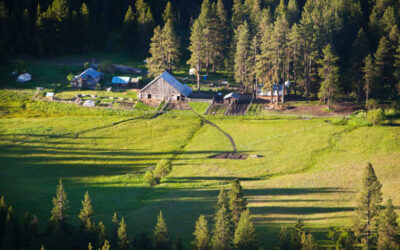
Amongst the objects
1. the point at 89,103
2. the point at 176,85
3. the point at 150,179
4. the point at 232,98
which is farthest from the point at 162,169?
the point at 176,85

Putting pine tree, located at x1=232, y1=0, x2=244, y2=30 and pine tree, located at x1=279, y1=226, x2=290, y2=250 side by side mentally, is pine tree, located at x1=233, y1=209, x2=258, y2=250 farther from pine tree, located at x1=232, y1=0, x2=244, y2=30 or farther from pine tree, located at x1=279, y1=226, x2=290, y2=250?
pine tree, located at x1=232, y1=0, x2=244, y2=30

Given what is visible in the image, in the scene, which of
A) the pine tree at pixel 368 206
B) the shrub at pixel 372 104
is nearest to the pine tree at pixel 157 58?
the shrub at pixel 372 104

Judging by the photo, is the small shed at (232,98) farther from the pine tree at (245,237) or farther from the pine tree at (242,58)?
the pine tree at (245,237)

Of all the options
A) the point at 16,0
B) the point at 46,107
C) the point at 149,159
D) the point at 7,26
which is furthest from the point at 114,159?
the point at 16,0

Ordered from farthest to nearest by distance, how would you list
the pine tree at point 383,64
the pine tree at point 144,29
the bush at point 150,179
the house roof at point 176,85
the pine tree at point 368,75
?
the pine tree at point 144,29
the pine tree at point 383,64
the house roof at point 176,85
the pine tree at point 368,75
the bush at point 150,179

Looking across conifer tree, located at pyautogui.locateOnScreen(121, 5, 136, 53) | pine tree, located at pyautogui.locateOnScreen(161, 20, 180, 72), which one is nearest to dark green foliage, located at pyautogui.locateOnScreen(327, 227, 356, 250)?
pine tree, located at pyautogui.locateOnScreen(161, 20, 180, 72)

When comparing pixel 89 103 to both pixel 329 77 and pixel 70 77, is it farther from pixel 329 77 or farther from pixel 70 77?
pixel 329 77
